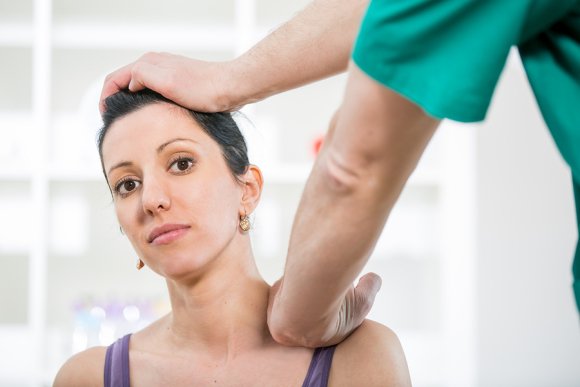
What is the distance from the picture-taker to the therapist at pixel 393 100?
634 mm

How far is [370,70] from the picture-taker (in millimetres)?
654

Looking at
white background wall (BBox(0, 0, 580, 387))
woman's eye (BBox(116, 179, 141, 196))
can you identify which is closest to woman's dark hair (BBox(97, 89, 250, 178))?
woman's eye (BBox(116, 179, 141, 196))

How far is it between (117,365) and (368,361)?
0.46 meters

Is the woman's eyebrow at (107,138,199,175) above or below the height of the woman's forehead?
below

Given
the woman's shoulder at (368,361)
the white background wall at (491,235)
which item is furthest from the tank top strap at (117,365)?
the white background wall at (491,235)

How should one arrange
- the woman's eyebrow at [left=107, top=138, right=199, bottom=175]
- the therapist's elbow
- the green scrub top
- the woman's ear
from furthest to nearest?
the woman's ear, the woman's eyebrow at [left=107, top=138, right=199, bottom=175], the therapist's elbow, the green scrub top

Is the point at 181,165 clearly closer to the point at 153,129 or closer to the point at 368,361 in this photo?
the point at 153,129

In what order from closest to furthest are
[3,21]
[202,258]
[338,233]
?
1. [338,233]
2. [202,258]
3. [3,21]

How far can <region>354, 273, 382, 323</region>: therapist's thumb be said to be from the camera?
3.83 ft

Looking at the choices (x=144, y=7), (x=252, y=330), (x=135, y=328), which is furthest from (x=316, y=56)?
(x=144, y=7)

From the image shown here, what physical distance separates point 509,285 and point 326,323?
2601 millimetres

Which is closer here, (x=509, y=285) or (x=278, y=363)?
(x=278, y=363)

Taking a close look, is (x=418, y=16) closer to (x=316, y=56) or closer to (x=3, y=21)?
(x=316, y=56)

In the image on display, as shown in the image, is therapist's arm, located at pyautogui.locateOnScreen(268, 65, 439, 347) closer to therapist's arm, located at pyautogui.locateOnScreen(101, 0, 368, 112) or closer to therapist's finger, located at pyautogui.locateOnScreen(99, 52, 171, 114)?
therapist's arm, located at pyautogui.locateOnScreen(101, 0, 368, 112)
